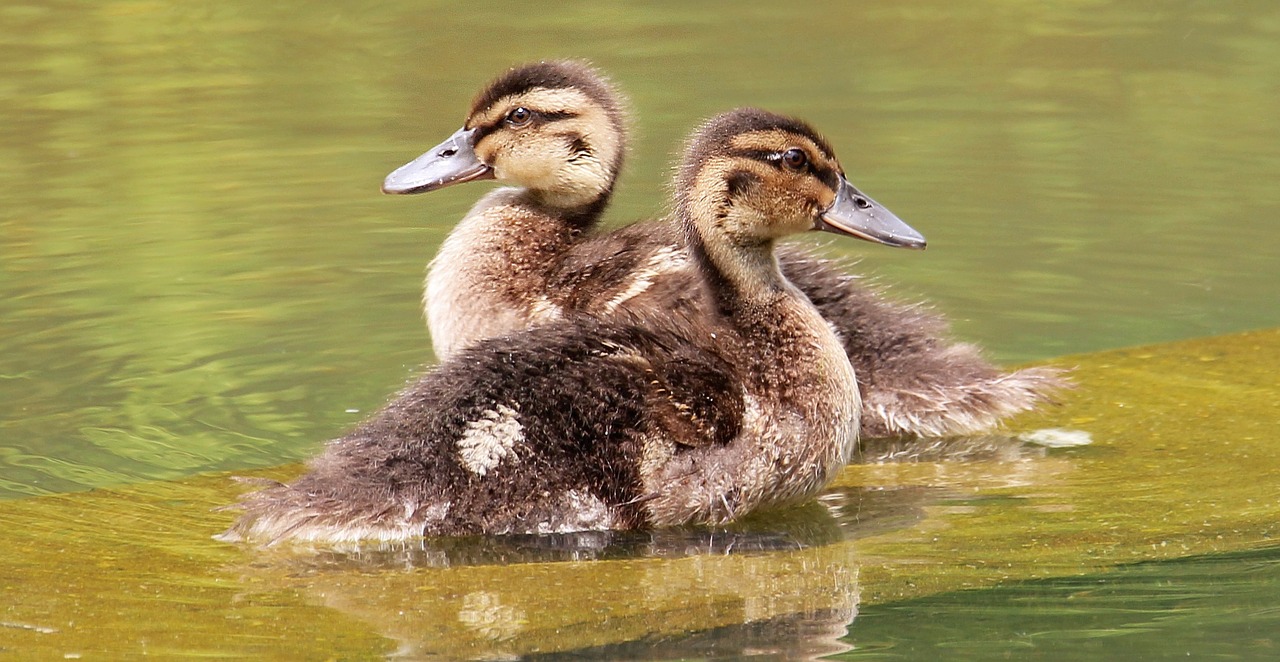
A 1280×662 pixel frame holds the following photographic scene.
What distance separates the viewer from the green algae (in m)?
4.51

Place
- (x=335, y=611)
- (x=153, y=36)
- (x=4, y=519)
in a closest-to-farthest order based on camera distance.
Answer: (x=335, y=611) → (x=4, y=519) → (x=153, y=36)

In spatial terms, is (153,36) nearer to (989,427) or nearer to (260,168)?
(260,168)

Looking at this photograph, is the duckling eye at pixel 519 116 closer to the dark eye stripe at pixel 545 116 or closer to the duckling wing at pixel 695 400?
the dark eye stripe at pixel 545 116

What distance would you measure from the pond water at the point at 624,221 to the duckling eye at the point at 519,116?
958 millimetres

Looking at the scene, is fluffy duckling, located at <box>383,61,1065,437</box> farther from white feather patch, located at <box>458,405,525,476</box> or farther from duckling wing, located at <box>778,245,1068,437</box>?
white feather patch, located at <box>458,405,525,476</box>

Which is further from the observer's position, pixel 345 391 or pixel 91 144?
pixel 91 144

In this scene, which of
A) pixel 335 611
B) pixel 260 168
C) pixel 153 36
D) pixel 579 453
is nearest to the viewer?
pixel 335 611

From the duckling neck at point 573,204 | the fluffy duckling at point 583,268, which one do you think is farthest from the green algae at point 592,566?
the duckling neck at point 573,204

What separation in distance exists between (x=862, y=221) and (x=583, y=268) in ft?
3.23

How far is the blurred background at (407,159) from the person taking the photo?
267 inches

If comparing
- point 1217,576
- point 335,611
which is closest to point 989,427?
point 1217,576

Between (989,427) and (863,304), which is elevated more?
(863,304)

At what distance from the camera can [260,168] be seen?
31.6 feet

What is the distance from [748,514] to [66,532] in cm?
190
